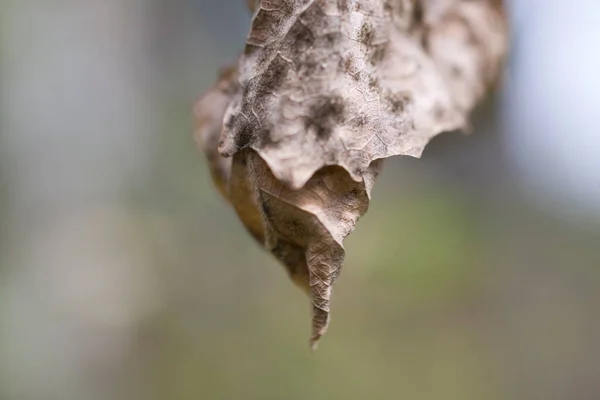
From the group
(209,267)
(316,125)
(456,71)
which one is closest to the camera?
(316,125)

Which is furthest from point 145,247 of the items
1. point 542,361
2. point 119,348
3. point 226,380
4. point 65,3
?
point 542,361

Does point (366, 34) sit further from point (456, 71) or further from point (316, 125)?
point (456, 71)

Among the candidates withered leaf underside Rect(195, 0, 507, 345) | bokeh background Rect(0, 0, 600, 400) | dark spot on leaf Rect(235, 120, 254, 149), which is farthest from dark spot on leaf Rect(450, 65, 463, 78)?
bokeh background Rect(0, 0, 600, 400)

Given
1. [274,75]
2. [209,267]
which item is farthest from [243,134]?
[209,267]

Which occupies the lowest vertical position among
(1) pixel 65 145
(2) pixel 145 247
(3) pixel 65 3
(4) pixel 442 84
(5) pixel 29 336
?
(5) pixel 29 336

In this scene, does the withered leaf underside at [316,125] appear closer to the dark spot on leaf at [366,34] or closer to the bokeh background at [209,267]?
the dark spot on leaf at [366,34]

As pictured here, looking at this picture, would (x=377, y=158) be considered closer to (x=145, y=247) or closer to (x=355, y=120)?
(x=355, y=120)

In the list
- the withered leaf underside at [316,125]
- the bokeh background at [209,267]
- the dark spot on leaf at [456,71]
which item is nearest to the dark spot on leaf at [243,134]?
the withered leaf underside at [316,125]

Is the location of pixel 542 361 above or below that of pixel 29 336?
above

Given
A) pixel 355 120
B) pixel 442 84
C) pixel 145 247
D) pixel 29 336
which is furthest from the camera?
pixel 145 247
